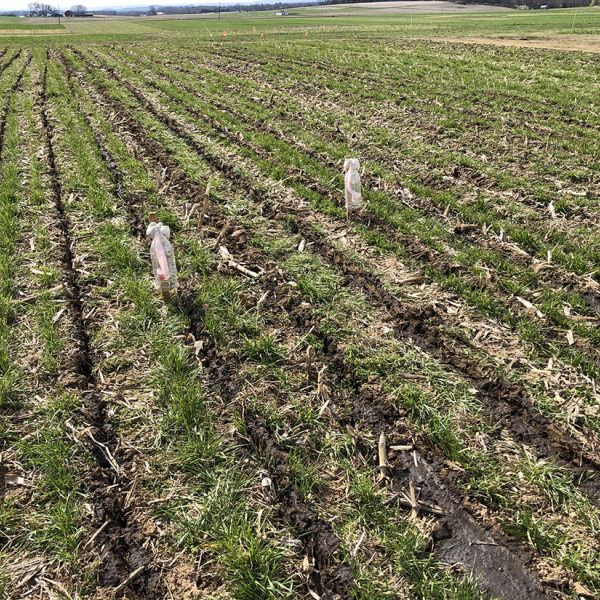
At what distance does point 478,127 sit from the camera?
12133 mm

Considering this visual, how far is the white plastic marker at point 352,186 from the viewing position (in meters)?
7.69

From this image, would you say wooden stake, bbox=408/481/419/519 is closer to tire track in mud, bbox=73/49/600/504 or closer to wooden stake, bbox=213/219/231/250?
tire track in mud, bbox=73/49/600/504

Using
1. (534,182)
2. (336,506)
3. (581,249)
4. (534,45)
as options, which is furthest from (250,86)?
(534,45)

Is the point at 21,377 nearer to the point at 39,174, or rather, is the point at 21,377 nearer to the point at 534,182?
the point at 39,174

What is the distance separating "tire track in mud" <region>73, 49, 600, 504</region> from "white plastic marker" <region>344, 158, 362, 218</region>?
734 mm

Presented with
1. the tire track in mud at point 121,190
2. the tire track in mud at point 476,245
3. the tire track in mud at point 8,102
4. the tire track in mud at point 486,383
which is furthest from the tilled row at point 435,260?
the tire track in mud at point 8,102

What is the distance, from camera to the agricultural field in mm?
3369

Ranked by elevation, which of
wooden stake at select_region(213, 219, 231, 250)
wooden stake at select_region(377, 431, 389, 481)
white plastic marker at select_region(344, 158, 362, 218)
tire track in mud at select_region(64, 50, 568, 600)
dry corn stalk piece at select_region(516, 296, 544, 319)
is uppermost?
white plastic marker at select_region(344, 158, 362, 218)

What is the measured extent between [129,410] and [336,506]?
205 cm

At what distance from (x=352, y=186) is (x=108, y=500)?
560 cm

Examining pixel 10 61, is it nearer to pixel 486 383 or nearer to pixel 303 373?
pixel 303 373

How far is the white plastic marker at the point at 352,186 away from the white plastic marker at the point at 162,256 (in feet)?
9.98

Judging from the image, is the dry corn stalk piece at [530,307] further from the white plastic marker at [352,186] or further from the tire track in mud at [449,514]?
the white plastic marker at [352,186]

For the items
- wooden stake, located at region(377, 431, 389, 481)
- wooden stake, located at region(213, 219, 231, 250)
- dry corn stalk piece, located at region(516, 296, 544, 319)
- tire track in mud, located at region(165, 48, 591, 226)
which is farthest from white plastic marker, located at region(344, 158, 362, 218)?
wooden stake, located at region(377, 431, 389, 481)
